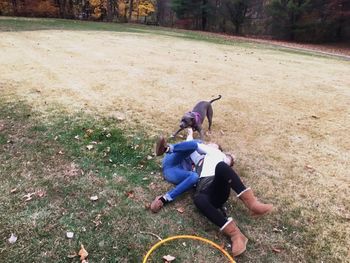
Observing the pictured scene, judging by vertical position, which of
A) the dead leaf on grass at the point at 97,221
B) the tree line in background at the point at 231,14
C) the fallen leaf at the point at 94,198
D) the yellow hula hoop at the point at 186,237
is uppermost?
the tree line in background at the point at 231,14

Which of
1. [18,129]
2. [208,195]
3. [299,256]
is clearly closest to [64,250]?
[208,195]

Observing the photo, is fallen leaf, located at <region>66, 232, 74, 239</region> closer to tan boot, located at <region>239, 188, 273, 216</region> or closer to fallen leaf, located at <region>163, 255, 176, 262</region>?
fallen leaf, located at <region>163, 255, 176, 262</region>

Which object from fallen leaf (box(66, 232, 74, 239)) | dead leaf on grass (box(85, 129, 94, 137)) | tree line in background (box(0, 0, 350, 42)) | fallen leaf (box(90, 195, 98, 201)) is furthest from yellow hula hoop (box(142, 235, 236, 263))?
tree line in background (box(0, 0, 350, 42))

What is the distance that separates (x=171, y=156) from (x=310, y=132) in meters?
3.15

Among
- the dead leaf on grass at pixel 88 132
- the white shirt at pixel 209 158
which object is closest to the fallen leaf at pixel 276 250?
the white shirt at pixel 209 158

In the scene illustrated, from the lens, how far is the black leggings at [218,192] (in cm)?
341

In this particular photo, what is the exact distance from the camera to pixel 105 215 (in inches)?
143

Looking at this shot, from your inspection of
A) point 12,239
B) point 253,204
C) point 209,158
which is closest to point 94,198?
point 12,239

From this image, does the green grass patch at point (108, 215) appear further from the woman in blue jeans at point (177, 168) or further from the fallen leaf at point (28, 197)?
the woman in blue jeans at point (177, 168)

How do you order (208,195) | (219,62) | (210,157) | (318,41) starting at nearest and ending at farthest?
(208,195), (210,157), (219,62), (318,41)

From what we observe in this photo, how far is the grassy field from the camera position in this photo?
3.31 metres

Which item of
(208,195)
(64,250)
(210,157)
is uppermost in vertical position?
(210,157)

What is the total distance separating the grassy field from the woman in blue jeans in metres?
0.14

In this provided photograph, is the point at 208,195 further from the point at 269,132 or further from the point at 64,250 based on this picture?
the point at 269,132
